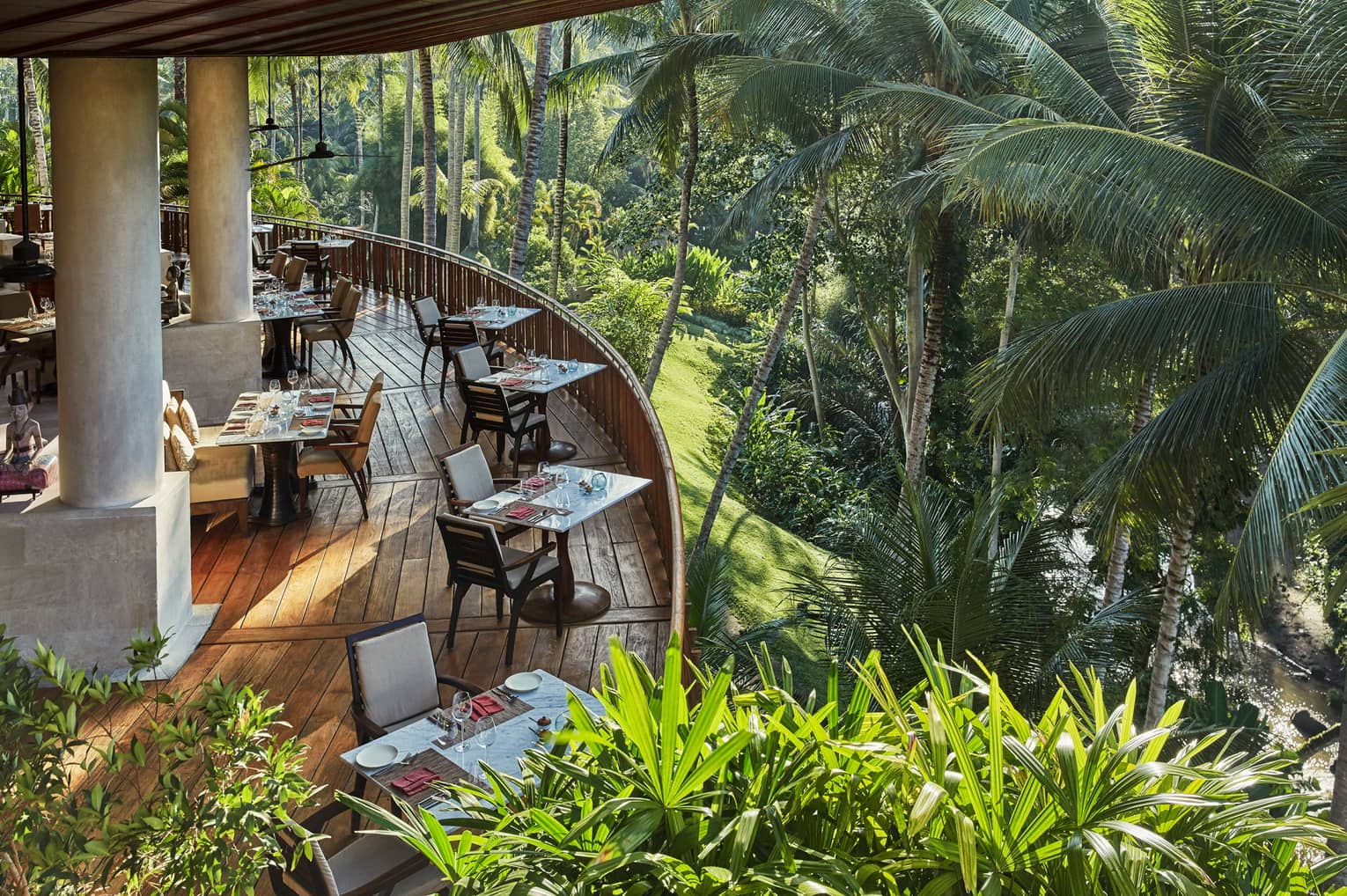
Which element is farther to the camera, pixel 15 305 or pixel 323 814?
pixel 15 305

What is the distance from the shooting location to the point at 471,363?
11.9 m

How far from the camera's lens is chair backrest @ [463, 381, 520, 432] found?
1029 cm

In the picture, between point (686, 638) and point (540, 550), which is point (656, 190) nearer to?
point (540, 550)

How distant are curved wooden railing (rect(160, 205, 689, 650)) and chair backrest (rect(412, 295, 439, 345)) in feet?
3.30

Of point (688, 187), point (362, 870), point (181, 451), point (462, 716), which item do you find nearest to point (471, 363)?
point (181, 451)

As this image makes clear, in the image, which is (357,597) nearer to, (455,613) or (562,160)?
(455,613)

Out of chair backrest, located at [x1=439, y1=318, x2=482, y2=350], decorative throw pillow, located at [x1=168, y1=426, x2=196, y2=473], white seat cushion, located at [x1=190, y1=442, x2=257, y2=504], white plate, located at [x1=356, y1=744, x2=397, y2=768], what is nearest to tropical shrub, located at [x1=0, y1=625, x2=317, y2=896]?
white plate, located at [x1=356, y1=744, x2=397, y2=768]

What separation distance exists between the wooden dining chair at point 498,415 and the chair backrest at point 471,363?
1.06 metres

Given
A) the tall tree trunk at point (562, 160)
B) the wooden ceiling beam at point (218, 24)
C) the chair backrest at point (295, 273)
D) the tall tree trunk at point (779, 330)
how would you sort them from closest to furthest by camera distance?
the wooden ceiling beam at point (218, 24), the tall tree trunk at point (779, 330), the chair backrest at point (295, 273), the tall tree trunk at point (562, 160)

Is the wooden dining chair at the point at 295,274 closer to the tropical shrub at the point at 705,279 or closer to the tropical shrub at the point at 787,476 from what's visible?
the tropical shrub at the point at 787,476

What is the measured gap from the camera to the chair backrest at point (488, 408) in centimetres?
1029

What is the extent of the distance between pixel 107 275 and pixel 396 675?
119 inches

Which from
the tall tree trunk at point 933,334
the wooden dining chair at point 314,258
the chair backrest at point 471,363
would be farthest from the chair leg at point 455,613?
the wooden dining chair at point 314,258

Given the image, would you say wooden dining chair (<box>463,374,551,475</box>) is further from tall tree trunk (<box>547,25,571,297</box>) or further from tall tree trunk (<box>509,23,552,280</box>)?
tall tree trunk (<box>547,25,571,297</box>)
